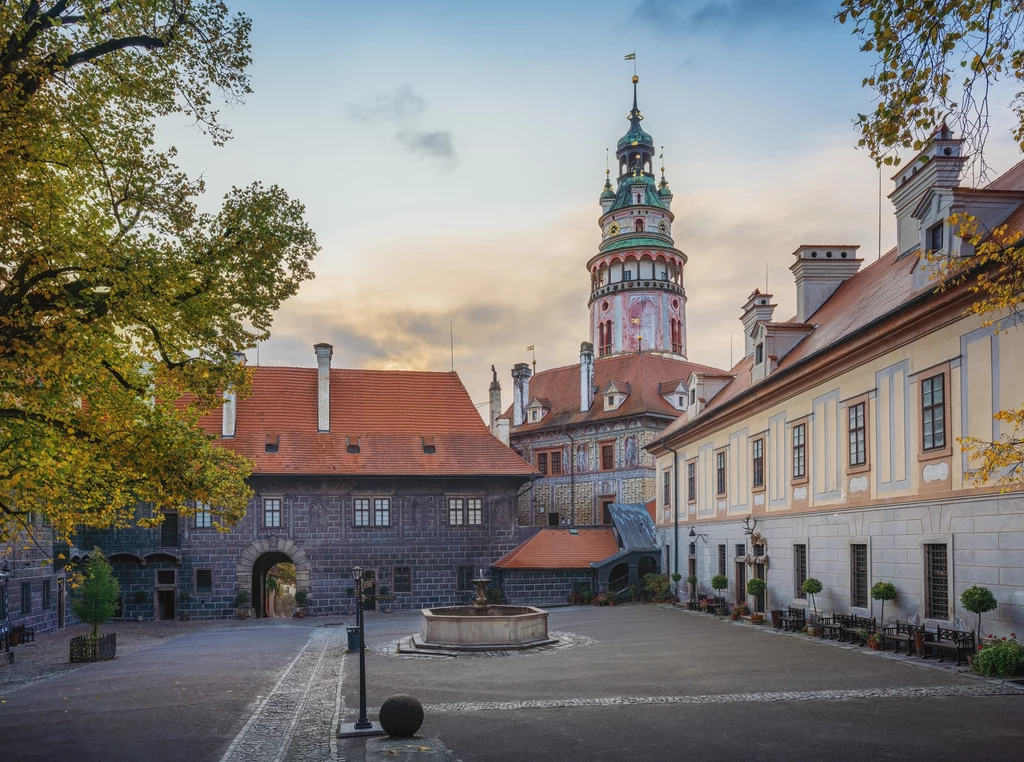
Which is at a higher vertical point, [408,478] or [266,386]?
[266,386]

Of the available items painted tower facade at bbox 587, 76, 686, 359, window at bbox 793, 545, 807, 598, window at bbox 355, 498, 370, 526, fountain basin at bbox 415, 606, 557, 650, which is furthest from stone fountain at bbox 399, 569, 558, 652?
painted tower facade at bbox 587, 76, 686, 359

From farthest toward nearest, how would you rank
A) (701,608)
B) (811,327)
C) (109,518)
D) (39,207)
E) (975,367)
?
(701,608)
(811,327)
(975,367)
(109,518)
(39,207)

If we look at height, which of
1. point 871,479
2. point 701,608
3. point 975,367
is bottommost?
point 701,608

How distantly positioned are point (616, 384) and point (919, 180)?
3725 cm

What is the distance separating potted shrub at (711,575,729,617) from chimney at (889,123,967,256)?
12865 mm

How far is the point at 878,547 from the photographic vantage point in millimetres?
21047

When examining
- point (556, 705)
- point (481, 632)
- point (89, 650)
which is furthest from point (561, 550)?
point (556, 705)

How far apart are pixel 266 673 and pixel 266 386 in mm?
25964

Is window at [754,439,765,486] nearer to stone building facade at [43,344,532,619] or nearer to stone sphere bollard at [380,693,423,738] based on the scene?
stone building facade at [43,344,532,619]

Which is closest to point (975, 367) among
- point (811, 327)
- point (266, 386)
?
point (811, 327)

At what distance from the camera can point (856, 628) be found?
2136 cm

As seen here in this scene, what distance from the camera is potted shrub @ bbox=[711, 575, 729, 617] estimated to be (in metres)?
31.4

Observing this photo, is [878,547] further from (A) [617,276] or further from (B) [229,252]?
(A) [617,276]

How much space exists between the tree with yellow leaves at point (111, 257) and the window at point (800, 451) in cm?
1655
